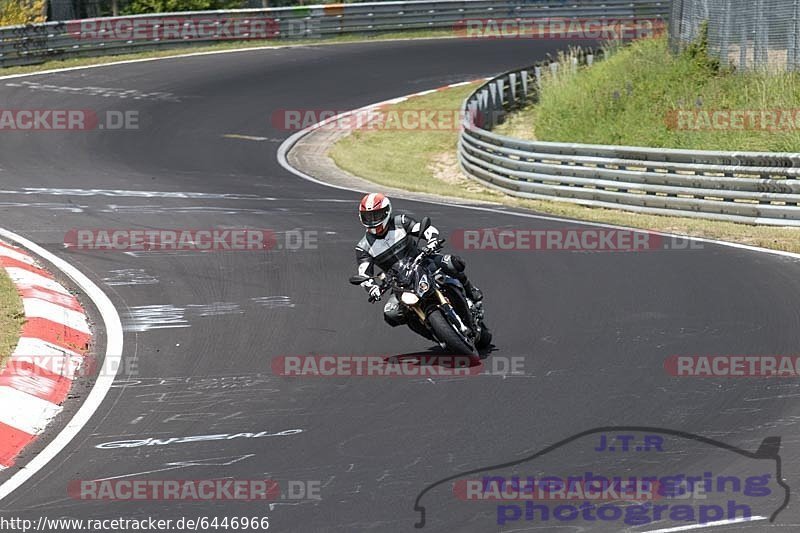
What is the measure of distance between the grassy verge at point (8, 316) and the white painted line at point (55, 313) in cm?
9

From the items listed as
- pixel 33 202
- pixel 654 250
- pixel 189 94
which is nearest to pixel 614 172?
pixel 654 250

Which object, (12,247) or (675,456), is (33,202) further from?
(675,456)

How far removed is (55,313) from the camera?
38.8 feet

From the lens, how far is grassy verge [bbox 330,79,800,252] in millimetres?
16875

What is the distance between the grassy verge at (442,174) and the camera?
16.9 metres

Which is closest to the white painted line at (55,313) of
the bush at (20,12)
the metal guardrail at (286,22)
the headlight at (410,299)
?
Answer: the headlight at (410,299)

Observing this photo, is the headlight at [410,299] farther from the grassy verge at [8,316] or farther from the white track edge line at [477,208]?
the white track edge line at [477,208]

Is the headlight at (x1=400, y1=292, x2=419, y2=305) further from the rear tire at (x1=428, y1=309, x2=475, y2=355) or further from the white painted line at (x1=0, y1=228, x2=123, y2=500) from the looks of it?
the white painted line at (x1=0, y1=228, x2=123, y2=500)

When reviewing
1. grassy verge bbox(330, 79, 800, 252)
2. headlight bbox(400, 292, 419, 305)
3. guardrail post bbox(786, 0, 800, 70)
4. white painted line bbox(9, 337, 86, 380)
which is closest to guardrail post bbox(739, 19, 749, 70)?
guardrail post bbox(786, 0, 800, 70)

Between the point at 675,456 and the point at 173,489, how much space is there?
324cm

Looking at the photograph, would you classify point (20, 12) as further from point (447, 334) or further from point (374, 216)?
point (447, 334)

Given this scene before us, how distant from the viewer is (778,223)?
17.6m

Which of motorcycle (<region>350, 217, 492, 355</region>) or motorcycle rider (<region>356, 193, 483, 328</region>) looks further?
motorcycle rider (<region>356, 193, 483, 328</region>)

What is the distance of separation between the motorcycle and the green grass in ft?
40.5
